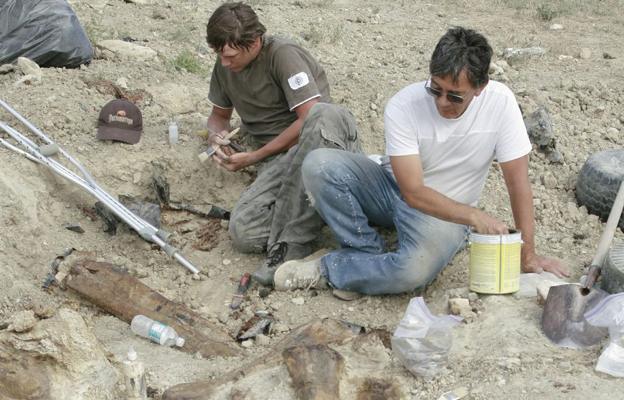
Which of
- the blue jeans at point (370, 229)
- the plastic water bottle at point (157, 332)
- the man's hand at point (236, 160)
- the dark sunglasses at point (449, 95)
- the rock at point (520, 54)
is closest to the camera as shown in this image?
the dark sunglasses at point (449, 95)

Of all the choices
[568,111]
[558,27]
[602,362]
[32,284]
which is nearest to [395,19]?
[558,27]

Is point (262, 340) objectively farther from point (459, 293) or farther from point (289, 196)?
point (289, 196)

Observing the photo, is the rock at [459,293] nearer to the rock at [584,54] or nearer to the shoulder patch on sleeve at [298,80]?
the shoulder patch on sleeve at [298,80]

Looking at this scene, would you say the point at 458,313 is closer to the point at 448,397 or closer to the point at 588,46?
the point at 448,397

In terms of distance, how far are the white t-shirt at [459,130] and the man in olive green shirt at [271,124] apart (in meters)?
0.74

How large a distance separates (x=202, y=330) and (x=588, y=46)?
6199 millimetres

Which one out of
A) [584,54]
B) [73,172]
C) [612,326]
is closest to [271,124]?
[73,172]

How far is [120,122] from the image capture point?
20.1 feet

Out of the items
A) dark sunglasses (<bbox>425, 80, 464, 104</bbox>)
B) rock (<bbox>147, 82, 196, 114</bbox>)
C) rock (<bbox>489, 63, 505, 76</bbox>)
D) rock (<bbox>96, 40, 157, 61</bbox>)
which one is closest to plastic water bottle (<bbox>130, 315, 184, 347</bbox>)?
dark sunglasses (<bbox>425, 80, 464, 104</bbox>)

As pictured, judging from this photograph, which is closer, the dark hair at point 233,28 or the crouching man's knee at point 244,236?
the dark hair at point 233,28

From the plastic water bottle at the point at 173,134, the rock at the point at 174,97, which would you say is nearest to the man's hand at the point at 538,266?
the plastic water bottle at the point at 173,134

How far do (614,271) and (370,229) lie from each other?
138 centimetres

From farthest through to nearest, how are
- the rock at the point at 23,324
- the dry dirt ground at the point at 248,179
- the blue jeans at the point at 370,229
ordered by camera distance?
the blue jeans at the point at 370,229
the dry dirt ground at the point at 248,179
the rock at the point at 23,324

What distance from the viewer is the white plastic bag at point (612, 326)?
3641 mm
